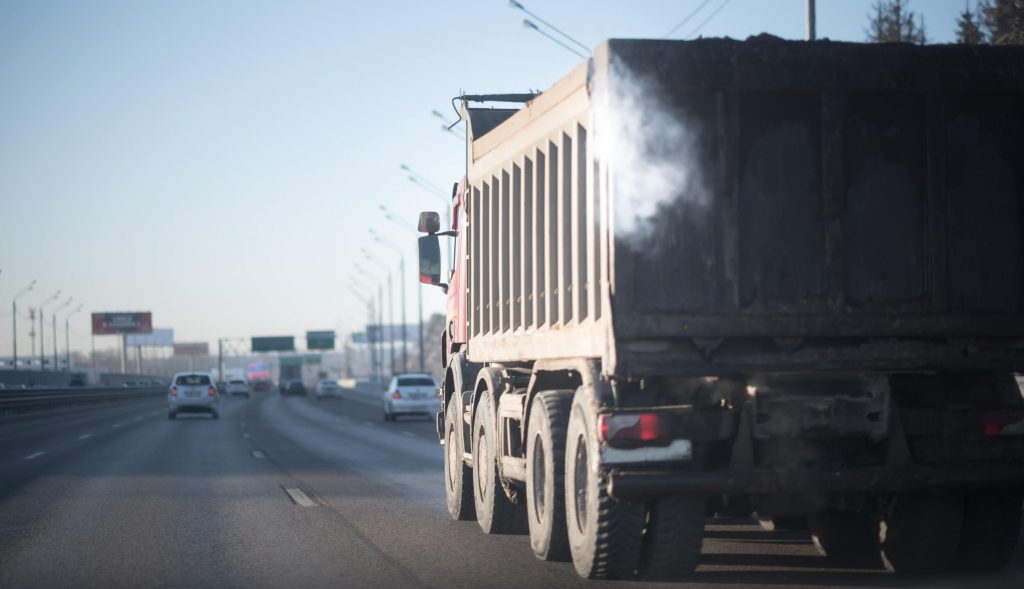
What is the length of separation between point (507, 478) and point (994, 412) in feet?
13.0

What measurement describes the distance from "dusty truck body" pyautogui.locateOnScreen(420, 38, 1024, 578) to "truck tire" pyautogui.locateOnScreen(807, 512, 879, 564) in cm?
118

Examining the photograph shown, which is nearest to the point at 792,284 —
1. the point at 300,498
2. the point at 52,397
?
the point at 300,498

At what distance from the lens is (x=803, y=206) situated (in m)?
7.97

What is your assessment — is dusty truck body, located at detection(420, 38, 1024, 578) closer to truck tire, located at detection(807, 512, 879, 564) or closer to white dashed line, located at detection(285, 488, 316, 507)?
truck tire, located at detection(807, 512, 879, 564)

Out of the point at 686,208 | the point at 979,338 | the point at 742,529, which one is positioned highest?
the point at 686,208

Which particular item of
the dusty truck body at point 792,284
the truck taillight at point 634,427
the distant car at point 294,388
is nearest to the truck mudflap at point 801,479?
the dusty truck body at point 792,284

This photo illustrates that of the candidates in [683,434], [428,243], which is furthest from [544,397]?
[428,243]

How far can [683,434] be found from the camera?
7.73m

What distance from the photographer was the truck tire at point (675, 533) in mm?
8016

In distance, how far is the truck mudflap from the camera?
7676 millimetres

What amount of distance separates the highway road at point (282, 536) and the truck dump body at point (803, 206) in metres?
1.63

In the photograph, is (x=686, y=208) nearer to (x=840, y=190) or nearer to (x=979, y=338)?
(x=840, y=190)

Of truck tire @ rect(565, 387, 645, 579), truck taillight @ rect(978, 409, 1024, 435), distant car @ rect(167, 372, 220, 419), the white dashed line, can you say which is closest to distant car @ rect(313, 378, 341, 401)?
distant car @ rect(167, 372, 220, 419)

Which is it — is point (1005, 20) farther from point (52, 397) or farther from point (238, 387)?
point (238, 387)
